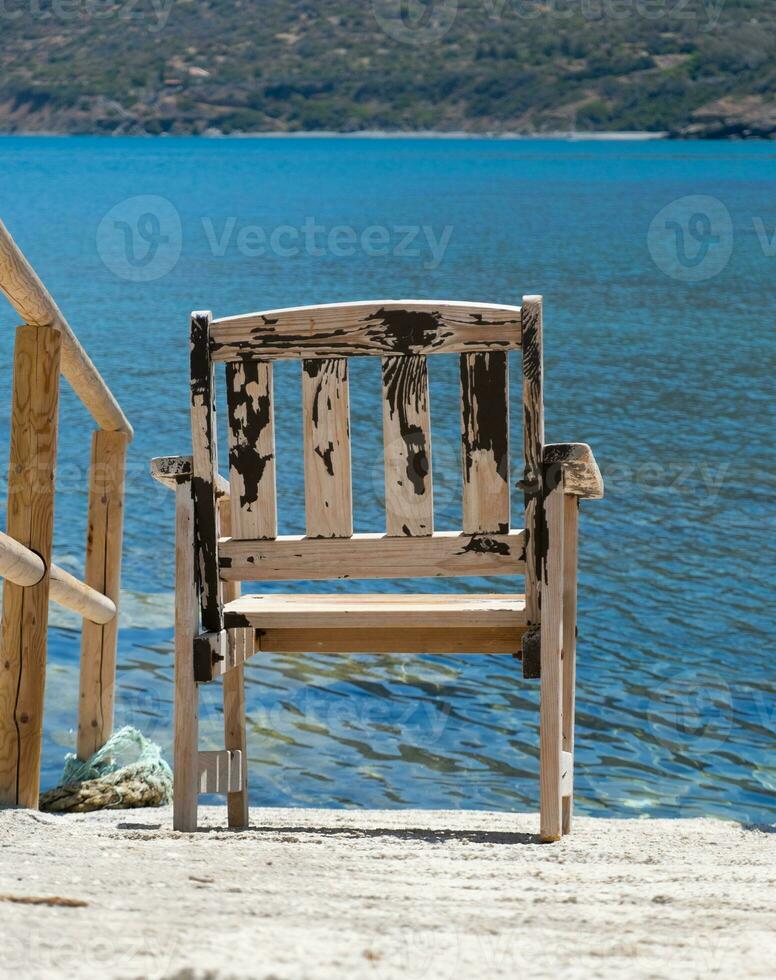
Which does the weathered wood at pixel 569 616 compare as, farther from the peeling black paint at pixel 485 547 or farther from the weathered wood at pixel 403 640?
the peeling black paint at pixel 485 547

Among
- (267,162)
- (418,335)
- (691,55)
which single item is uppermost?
(691,55)

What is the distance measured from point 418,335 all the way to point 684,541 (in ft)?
20.8

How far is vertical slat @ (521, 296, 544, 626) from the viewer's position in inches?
133

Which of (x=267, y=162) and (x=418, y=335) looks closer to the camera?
(x=418, y=335)

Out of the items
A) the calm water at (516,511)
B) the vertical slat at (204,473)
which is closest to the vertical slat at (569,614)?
the vertical slat at (204,473)

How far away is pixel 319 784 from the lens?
18.4ft

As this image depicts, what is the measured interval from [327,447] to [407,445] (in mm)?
205

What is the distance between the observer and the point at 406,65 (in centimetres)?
11719

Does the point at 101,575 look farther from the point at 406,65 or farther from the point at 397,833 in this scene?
the point at 406,65

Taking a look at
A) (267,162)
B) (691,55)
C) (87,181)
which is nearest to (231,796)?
(87,181)

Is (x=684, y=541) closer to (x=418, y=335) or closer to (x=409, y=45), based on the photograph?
(x=418, y=335)

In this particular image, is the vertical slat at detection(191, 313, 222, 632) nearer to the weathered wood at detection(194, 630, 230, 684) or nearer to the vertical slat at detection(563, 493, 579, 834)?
the weathered wood at detection(194, 630, 230, 684)

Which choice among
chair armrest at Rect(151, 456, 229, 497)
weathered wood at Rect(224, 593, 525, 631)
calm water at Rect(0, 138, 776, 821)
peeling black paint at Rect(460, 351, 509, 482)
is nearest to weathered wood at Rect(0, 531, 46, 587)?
chair armrest at Rect(151, 456, 229, 497)

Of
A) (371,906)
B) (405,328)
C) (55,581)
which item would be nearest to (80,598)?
(55,581)
